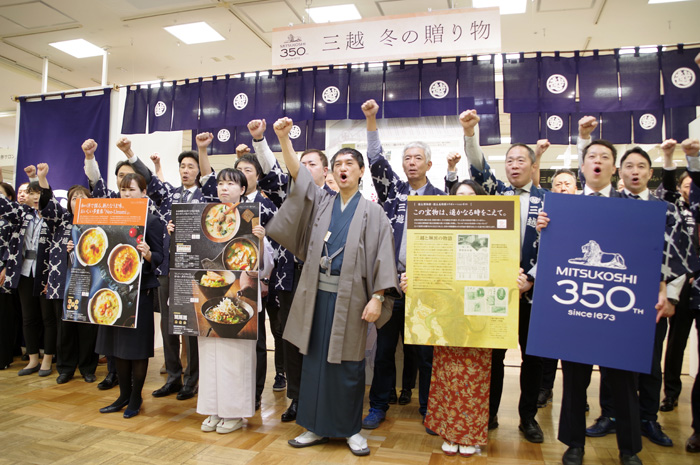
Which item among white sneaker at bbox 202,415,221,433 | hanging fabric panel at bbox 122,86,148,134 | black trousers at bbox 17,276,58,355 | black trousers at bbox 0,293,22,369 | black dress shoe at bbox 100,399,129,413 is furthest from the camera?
hanging fabric panel at bbox 122,86,148,134

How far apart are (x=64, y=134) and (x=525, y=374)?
654 cm

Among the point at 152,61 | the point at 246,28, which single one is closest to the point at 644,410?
the point at 246,28

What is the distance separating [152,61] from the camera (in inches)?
303

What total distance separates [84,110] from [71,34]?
135 cm

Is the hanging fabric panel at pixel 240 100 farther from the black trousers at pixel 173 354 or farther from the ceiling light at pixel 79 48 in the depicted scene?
the ceiling light at pixel 79 48

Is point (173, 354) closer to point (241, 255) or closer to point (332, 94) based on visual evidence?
point (241, 255)

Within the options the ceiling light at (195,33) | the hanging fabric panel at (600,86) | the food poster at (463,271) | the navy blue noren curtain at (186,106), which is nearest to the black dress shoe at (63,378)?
the food poster at (463,271)

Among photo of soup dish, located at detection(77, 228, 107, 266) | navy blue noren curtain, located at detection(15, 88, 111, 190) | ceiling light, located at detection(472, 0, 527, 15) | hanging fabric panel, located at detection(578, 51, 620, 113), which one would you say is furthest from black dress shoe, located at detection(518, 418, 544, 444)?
navy blue noren curtain, located at detection(15, 88, 111, 190)

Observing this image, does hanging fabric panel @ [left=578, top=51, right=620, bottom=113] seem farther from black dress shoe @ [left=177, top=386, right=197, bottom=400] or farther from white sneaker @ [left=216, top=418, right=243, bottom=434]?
black dress shoe @ [left=177, top=386, right=197, bottom=400]

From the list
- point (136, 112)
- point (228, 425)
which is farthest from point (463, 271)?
point (136, 112)

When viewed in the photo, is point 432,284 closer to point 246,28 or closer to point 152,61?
point 246,28

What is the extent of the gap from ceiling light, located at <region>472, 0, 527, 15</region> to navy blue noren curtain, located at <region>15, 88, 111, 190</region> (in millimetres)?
4996

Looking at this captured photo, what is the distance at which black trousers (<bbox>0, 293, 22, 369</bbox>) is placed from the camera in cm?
430

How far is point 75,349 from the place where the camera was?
4.03 metres
